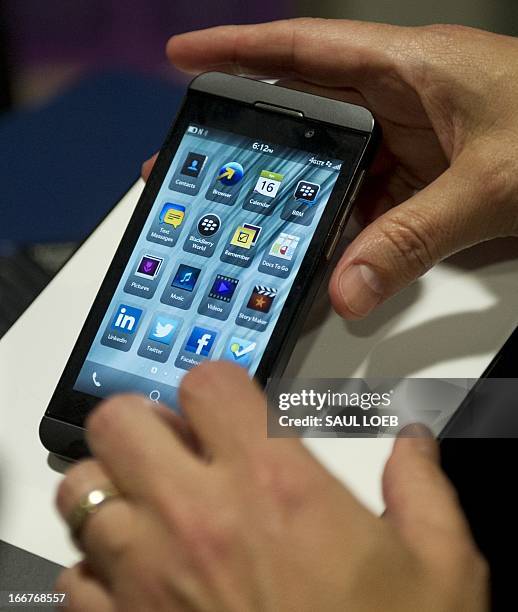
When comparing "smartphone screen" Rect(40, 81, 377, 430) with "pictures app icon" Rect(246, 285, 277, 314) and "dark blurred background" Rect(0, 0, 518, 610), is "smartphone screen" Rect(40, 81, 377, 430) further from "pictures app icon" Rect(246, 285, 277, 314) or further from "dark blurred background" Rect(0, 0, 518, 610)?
"dark blurred background" Rect(0, 0, 518, 610)

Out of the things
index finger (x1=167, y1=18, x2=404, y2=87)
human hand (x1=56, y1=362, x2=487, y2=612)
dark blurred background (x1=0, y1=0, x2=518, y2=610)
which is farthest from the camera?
dark blurred background (x1=0, y1=0, x2=518, y2=610)

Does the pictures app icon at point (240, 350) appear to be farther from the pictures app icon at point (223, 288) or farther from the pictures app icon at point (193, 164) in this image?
the pictures app icon at point (193, 164)

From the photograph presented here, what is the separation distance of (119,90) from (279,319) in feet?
1.84

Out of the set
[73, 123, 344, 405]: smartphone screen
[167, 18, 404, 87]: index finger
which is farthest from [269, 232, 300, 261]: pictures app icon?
[167, 18, 404, 87]: index finger

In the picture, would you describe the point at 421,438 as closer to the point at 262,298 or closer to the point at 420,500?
the point at 420,500

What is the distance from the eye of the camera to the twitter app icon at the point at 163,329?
61 centimetres

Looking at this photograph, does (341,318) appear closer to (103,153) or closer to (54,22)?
(103,153)

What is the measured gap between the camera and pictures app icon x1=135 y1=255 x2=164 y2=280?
63cm

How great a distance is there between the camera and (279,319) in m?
0.60

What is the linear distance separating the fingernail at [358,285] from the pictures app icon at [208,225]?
0.11 meters

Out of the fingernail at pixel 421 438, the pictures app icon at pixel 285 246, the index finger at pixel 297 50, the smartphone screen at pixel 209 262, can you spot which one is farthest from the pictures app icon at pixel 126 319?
the index finger at pixel 297 50

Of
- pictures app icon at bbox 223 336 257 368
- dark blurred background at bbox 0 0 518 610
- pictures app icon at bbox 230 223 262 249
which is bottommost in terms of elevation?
dark blurred background at bbox 0 0 518 610

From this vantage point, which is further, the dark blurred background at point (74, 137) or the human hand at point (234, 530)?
the dark blurred background at point (74, 137)

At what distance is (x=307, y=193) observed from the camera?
63cm
